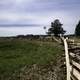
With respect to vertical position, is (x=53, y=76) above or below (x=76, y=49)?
below

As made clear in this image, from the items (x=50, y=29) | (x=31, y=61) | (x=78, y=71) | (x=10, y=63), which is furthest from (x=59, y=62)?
(x=50, y=29)

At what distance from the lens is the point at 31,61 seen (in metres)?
17.2

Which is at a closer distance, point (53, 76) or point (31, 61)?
point (53, 76)

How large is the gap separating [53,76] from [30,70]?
167 centimetres

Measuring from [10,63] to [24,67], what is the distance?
1.41 metres

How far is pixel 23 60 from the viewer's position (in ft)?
57.9

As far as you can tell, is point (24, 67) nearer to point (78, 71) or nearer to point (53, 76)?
point (53, 76)

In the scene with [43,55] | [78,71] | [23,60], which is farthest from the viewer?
[43,55]

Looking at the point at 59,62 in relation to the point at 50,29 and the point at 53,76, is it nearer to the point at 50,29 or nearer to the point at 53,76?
the point at 53,76

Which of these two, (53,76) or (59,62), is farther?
(59,62)

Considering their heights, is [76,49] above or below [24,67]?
above

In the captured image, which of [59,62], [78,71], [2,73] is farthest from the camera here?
[59,62]

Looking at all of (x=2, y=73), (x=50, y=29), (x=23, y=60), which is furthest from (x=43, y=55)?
(x=50, y=29)

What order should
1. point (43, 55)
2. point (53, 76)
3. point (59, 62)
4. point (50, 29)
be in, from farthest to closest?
point (50, 29)
point (43, 55)
point (59, 62)
point (53, 76)
